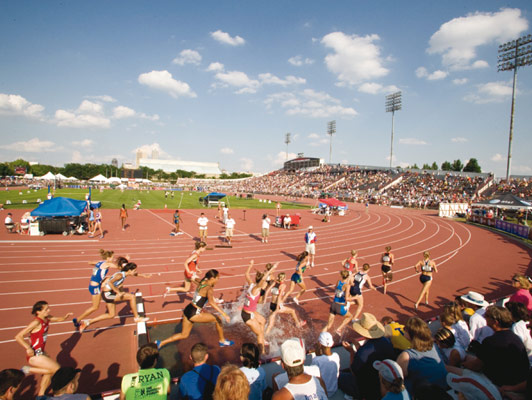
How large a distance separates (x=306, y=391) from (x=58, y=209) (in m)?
18.8

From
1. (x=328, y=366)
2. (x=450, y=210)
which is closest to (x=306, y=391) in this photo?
(x=328, y=366)

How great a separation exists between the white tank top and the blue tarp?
18.3m

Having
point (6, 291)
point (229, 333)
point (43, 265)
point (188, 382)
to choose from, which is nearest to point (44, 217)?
point (43, 265)

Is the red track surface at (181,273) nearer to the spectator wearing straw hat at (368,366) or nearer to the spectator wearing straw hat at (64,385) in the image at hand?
the spectator wearing straw hat at (64,385)

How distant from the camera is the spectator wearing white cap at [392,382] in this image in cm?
271

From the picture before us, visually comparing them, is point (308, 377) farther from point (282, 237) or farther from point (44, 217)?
point (44, 217)

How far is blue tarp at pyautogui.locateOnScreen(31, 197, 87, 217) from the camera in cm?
1620

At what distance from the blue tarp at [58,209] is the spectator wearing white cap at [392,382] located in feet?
61.9

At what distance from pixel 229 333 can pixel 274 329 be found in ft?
3.43

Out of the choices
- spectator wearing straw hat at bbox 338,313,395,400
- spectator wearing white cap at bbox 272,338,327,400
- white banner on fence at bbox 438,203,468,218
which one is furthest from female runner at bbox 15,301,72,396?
white banner on fence at bbox 438,203,468,218

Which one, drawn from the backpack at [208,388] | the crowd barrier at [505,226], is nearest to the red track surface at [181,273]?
the crowd barrier at [505,226]

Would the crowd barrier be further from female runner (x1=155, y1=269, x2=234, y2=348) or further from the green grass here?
female runner (x1=155, y1=269, x2=234, y2=348)

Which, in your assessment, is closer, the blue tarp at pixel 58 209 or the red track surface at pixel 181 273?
the red track surface at pixel 181 273

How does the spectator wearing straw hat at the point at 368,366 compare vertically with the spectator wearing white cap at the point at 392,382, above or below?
below
